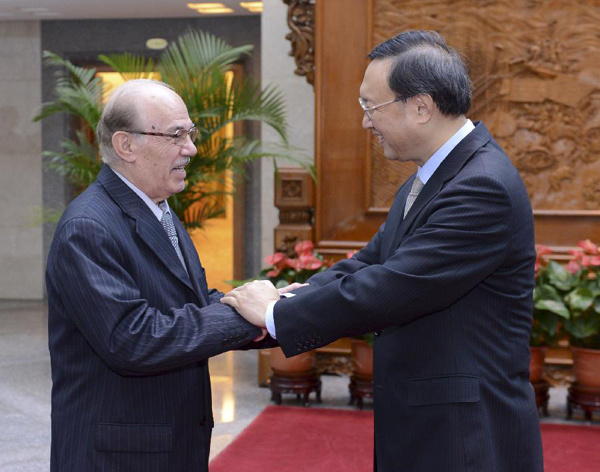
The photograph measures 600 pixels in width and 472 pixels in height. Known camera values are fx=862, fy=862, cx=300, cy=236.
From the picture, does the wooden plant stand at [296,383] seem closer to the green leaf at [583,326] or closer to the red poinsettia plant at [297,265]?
the red poinsettia plant at [297,265]

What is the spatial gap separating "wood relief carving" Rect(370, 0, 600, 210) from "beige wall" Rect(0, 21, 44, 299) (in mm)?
5653

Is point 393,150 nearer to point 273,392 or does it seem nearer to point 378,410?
point 378,410

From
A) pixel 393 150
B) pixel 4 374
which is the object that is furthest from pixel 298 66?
pixel 393 150

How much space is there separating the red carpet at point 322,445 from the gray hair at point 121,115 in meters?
2.48

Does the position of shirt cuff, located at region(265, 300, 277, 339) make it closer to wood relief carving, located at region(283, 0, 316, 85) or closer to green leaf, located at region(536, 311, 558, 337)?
green leaf, located at region(536, 311, 558, 337)

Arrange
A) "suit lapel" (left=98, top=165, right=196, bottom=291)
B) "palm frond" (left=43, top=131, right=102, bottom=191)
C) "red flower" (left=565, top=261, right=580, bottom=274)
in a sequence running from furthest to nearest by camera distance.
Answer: "palm frond" (left=43, top=131, right=102, bottom=191) < "red flower" (left=565, top=261, right=580, bottom=274) < "suit lapel" (left=98, top=165, right=196, bottom=291)

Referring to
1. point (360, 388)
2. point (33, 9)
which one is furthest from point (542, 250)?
point (33, 9)

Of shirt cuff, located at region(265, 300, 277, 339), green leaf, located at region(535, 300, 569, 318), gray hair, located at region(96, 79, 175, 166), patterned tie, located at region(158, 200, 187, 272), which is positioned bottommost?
green leaf, located at region(535, 300, 569, 318)

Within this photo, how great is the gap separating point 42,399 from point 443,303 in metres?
4.25

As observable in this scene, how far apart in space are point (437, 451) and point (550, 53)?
4.24 metres

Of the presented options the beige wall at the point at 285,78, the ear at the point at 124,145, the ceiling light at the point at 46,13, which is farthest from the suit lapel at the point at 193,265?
the ceiling light at the point at 46,13

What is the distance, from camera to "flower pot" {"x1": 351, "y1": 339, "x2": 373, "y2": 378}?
530 centimetres

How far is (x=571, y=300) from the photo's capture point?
16.6 ft

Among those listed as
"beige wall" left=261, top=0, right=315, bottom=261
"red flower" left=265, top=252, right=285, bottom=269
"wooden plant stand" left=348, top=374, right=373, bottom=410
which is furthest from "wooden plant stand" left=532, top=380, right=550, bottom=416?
"beige wall" left=261, top=0, right=315, bottom=261
